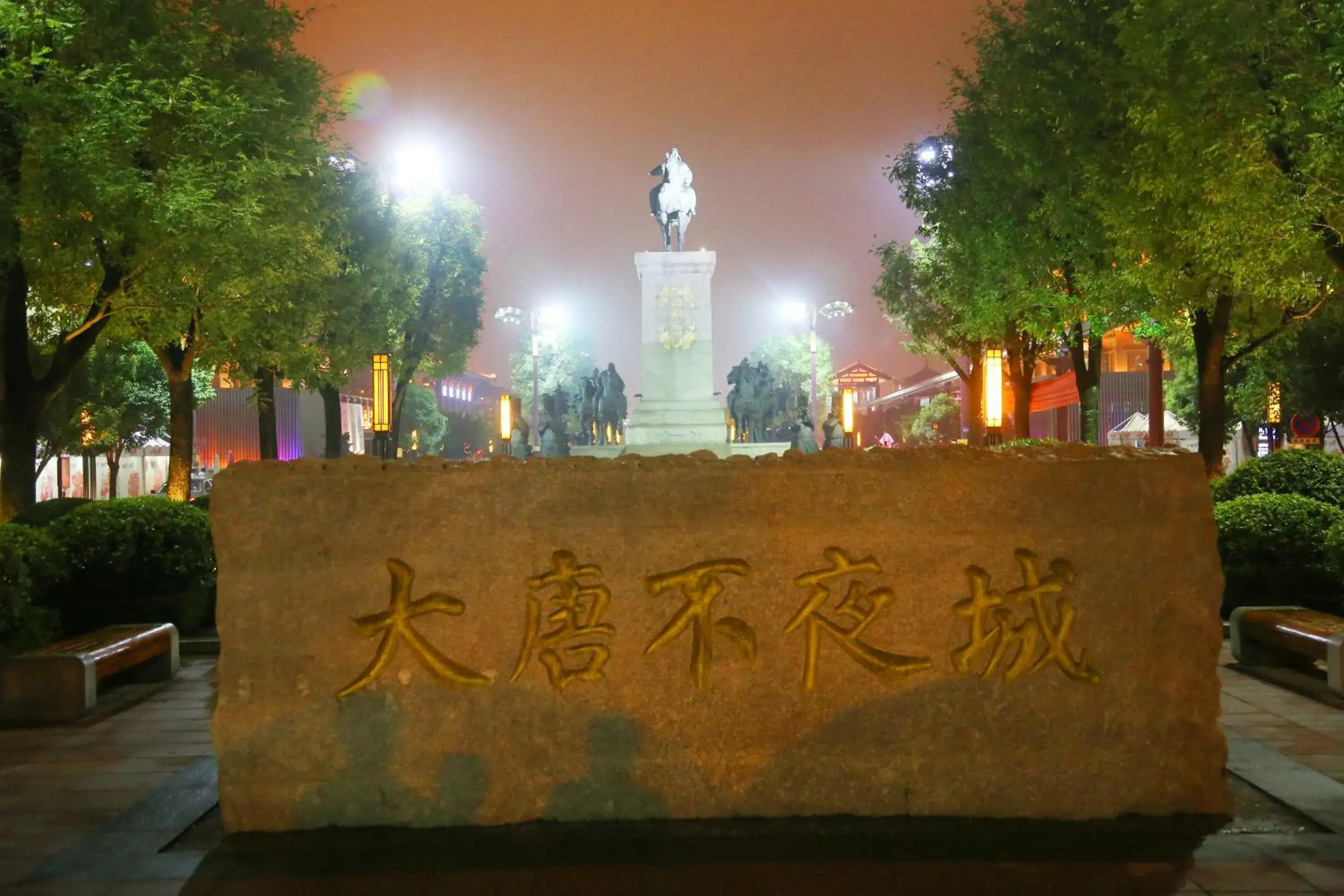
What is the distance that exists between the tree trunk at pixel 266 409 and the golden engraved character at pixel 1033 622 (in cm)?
1786

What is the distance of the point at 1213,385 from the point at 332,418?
20.5 metres

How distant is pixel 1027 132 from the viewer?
1934 cm

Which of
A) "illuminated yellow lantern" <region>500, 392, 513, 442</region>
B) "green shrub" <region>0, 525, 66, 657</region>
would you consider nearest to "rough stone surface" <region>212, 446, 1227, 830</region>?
"green shrub" <region>0, 525, 66, 657</region>

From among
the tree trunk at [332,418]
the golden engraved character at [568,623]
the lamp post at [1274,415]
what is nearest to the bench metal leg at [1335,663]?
the golden engraved character at [568,623]

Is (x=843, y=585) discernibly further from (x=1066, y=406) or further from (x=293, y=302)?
(x=1066, y=406)

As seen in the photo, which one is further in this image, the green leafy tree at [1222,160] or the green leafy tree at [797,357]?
the green leafy tree at [797,357]

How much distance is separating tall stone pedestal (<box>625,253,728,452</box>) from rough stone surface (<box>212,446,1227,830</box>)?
22.9 meters

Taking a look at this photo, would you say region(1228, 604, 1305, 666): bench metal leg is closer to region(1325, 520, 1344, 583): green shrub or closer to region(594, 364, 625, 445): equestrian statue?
region(1325, 520, 1344, 583): green shrub

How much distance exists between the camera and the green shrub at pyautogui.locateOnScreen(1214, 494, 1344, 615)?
11.2m

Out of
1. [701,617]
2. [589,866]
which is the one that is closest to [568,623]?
[701,617]

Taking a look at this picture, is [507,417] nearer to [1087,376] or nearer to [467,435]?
[1087,376]

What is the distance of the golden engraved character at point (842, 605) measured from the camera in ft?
17.0

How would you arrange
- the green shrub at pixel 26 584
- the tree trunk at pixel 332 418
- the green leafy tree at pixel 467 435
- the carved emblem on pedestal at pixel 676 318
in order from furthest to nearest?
the green leafy tree at pixel 467 435
the carved emblem on pedestal at pixel 676 318
the tree trunk at pixel 332 418
the green shrub at pixel 26 584

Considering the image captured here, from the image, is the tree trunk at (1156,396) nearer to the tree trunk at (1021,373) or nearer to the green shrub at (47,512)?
the tree trunk at (1021,373)
